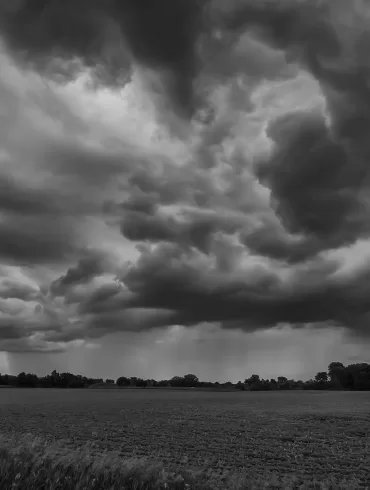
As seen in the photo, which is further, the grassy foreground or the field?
the field

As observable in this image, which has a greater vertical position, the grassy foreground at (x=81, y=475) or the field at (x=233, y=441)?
the grassy foreground at (x=81, y=475)

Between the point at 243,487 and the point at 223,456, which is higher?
the point at 243,487

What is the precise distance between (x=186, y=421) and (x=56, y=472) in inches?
1810

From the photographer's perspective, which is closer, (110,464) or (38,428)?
(110,464)

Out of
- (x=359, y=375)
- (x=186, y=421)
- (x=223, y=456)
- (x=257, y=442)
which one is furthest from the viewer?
(x=359, y=375)

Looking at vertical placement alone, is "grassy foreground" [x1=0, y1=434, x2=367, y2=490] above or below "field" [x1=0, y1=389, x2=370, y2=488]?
above

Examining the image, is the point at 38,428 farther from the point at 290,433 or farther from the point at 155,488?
the point at 155,488

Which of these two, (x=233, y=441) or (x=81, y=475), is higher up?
(x=81, y=475)

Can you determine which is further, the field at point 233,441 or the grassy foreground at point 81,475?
the field at point 233,441

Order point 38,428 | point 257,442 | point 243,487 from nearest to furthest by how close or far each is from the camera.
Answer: point 243,487 < point 257,442 < point 38,428

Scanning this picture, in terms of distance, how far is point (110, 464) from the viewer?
859 centimetres

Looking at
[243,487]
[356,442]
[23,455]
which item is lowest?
[356,442]

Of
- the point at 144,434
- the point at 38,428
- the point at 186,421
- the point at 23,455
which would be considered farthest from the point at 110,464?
the point at 186,421

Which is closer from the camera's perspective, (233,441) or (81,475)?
(81,475)
